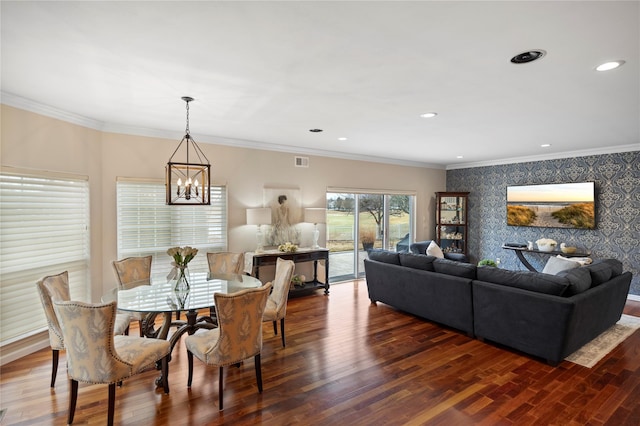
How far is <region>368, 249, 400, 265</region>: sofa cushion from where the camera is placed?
489 centimetres

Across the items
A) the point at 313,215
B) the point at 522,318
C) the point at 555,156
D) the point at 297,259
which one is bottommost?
the point at 522,318

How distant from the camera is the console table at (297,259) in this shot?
516cm

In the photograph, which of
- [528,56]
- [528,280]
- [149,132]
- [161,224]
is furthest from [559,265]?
[149,132]

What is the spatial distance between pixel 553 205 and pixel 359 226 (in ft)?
12.3

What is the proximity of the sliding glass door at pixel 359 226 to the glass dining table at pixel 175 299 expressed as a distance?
318 centimetres

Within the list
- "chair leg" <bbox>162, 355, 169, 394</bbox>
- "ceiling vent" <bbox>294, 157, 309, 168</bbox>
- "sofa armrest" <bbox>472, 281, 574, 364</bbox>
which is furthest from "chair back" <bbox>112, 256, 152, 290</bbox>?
"sofa armrest" <bbox>472, 281, 574, 364</bbox>

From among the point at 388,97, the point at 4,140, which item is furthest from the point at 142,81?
the point at 388,97

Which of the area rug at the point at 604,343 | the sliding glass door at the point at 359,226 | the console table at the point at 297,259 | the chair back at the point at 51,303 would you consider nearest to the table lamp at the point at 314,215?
the console table at the point at 297,259

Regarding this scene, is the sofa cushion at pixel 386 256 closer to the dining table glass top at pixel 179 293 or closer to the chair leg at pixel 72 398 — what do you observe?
the dining table glass top at pixel 179 293

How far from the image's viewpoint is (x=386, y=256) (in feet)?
16.5

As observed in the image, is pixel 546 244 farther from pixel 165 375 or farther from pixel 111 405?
pixel 111 405

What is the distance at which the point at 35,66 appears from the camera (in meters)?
2.55

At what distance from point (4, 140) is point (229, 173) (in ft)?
8.64

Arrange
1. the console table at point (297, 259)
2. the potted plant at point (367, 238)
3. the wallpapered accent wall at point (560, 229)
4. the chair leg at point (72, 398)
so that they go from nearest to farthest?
1. the chair leg at point (72, 398)
2. the console table at point (297, 259)
3. the wallpapered accent wall at point (560, 229)
4. the potted plant at point (367, 238)
